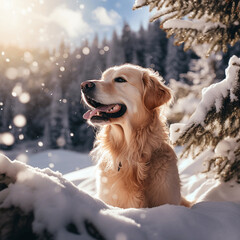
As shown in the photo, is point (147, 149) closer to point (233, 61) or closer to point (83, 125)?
point (233, 61)

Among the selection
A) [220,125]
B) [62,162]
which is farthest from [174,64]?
[220,125]

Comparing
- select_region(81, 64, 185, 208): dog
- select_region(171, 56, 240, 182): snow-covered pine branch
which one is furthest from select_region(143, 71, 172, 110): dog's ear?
select_region(171, 56, 240, 182): snow-covered pine branch

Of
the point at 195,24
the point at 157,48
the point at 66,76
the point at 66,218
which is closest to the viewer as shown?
the point at 66,218

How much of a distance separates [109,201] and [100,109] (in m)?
1.26

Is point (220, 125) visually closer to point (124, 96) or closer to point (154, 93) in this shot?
point (154, 93)

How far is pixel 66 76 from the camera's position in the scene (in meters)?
47.6

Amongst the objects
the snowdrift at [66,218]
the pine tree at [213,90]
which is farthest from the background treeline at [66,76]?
the snowdrift at [66,218]

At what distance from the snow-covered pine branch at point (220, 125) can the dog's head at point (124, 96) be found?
0.67 metres

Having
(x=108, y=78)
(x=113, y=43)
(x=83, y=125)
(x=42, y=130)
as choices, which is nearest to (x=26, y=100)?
(x=42, y=130)

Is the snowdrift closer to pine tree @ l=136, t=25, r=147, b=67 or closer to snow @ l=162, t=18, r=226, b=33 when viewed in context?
snow @ l=162, t=18, r=226, b=33

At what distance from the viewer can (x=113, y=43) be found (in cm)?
5394

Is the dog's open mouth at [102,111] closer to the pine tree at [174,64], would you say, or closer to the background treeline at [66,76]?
the background treeline at [66,76]

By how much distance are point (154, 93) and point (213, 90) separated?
957 millimetres

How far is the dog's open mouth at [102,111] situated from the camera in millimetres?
3357
